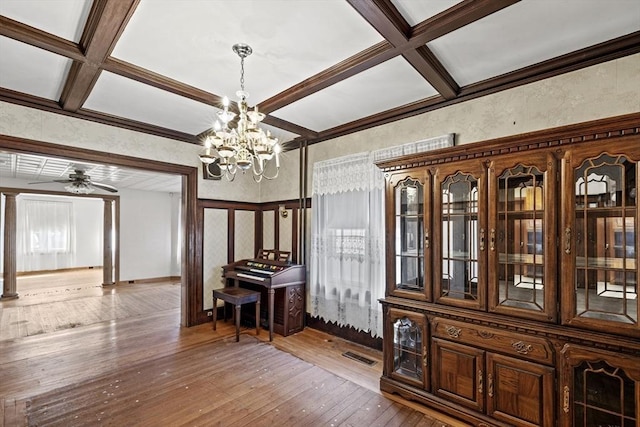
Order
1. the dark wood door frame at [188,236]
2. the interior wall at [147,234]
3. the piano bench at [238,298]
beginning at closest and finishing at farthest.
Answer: the piano bench at [238,298], the dark wood door frame at [188,236], the interior wall at [147,234]

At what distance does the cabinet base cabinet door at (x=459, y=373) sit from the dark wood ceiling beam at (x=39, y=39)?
3546mm

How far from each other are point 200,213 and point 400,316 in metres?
3.29

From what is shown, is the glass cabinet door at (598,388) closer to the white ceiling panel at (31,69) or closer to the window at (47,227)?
the white ceiling panel at (31,69)

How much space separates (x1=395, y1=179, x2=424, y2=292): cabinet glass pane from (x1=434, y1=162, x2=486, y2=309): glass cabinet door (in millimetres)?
166

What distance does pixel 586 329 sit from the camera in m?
1.86

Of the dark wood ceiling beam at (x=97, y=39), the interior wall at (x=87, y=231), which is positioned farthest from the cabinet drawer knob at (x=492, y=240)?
the interior wall at (x=87, y=231)

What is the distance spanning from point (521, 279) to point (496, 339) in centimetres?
46

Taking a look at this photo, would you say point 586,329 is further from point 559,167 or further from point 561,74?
point 561,74

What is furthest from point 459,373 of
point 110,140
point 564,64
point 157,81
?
point 110,140

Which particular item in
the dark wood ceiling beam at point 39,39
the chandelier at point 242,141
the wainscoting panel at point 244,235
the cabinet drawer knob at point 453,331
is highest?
the dark wood ceiling beam at point 39,39

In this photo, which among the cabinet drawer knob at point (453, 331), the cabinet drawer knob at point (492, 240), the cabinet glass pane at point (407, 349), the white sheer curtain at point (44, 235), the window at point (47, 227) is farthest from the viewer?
the window at point (47, 227)

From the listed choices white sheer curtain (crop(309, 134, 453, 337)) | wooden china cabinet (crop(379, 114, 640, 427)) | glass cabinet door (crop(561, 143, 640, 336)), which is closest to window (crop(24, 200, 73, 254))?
white sheer curtain (crop(309, 134, 453, 337))

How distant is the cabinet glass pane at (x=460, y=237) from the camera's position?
93.4 inches

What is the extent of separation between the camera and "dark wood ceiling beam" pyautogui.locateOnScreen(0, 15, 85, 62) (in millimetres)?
1982
